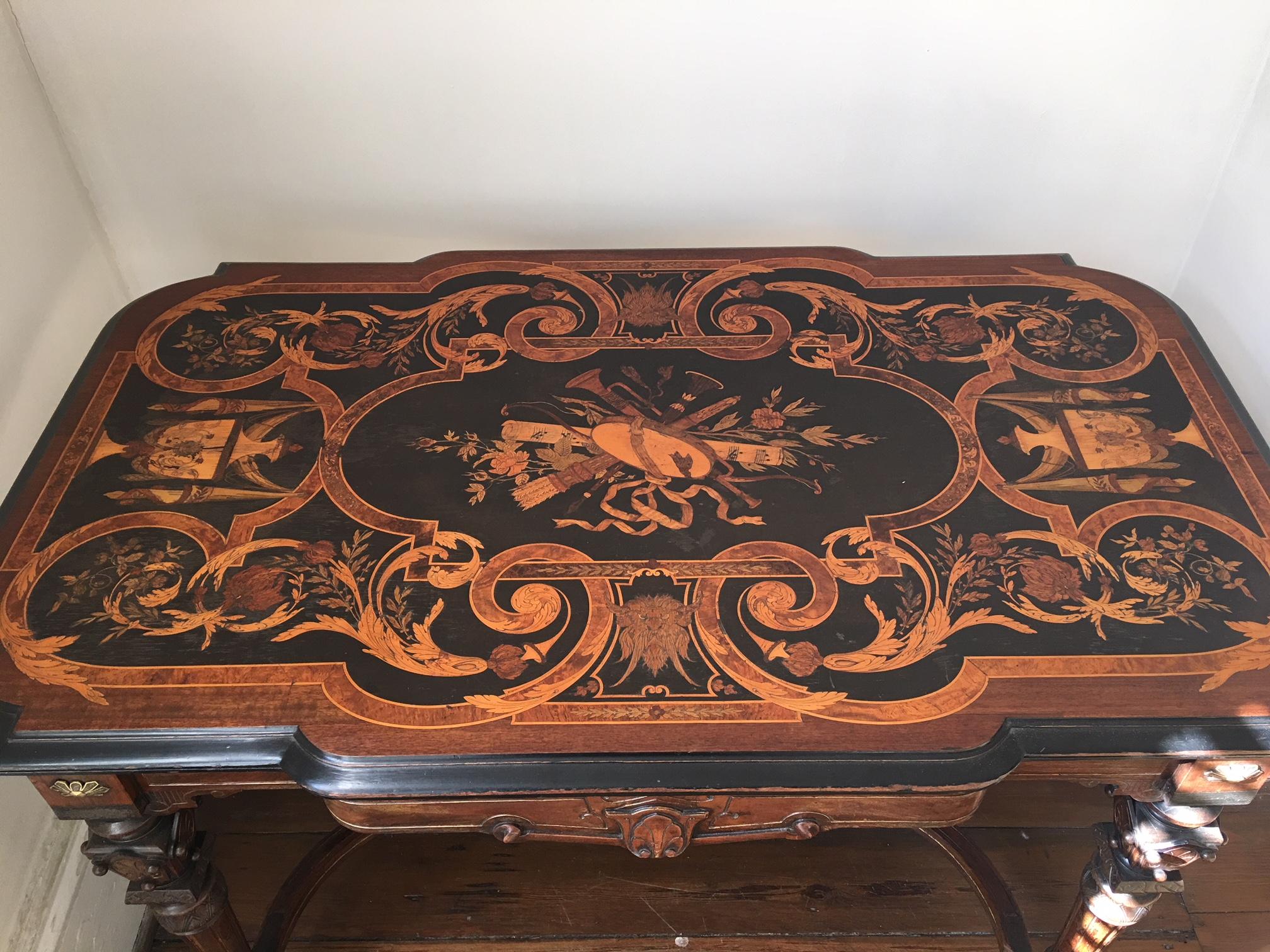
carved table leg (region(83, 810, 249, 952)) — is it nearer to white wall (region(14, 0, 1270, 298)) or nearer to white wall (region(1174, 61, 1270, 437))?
white wall (region(14, 0, 1270, 298))

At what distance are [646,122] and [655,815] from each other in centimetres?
118

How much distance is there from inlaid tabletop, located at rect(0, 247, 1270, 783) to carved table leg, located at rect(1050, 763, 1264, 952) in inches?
4.7

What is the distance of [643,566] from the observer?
52.7 inches

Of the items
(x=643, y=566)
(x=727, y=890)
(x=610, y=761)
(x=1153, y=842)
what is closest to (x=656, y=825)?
(x=610, y=761)

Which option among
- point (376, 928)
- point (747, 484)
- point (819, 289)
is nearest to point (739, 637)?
point (747, 484)

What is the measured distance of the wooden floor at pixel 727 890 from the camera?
1863mm

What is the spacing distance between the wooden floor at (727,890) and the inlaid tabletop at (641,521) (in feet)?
2.84

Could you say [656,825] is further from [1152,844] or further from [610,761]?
[1152,844]

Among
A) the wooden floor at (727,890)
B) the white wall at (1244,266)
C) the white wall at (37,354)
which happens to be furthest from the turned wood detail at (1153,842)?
the white wall at (37,354)

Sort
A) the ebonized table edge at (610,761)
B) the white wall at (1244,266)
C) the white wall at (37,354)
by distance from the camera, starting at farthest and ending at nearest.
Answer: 1. the white wall at (1244,266)
2. the white wall at (37,354)
3. the ebonized table edge at (610,761)

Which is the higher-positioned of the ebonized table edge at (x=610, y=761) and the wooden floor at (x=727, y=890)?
the ebonized table edge at (x=610, y=761)

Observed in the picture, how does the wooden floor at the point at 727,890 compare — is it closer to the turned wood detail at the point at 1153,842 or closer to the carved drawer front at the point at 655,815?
the turned wood detail at the point at 1153,842

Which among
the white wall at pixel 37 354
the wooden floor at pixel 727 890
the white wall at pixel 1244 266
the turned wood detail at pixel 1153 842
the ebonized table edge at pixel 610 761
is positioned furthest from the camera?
the wooden floor at pixel 727 890

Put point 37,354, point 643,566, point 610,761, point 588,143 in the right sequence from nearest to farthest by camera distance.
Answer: point 610,761
point 643,566
point 37,354
point 588,143
